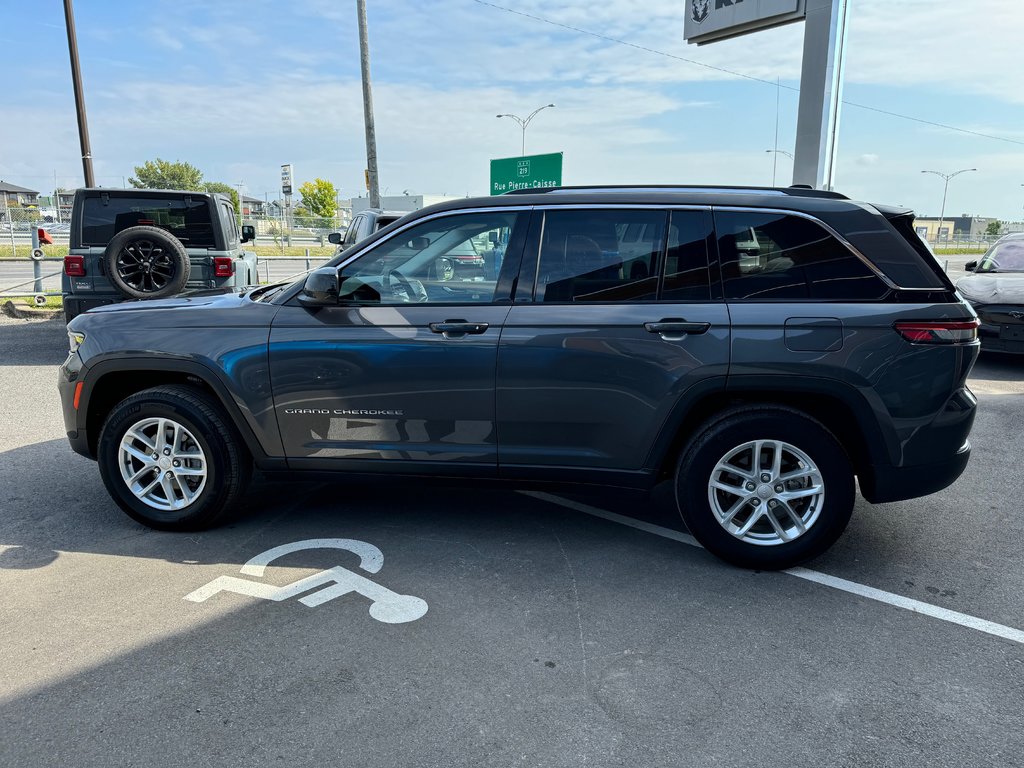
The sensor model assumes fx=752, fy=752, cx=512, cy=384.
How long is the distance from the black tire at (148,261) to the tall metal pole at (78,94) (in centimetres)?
798

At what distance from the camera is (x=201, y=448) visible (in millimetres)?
4023

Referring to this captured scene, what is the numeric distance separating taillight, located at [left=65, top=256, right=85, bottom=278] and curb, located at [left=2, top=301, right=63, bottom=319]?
180 inches

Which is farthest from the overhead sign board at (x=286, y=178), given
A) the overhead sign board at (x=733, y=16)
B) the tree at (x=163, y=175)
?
the overhead sign board at (x=733, y=16)

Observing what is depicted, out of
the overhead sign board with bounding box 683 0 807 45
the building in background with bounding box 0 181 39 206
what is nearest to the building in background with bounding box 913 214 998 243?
the overhead sign board with bounding box 683 0 807 45

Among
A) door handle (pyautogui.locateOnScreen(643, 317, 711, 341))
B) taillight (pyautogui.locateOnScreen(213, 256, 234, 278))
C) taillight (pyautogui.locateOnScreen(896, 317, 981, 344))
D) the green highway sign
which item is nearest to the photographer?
taillight (pyautogui.locateOnScreen(896, 317, 981, 344))

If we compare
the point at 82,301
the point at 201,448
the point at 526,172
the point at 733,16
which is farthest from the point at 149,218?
the point at 526,172

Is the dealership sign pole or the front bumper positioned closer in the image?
the front bumper

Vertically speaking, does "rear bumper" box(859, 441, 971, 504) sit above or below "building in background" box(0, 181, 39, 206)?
below

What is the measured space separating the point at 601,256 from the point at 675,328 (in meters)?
0.52

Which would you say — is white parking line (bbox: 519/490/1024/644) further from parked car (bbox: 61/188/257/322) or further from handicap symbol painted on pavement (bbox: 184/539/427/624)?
parked car (bbox: 61/188/257/322)

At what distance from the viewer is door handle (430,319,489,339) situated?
371cm

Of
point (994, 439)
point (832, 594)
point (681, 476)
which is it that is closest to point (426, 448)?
point (681, 476)

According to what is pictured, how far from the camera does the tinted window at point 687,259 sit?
364cm

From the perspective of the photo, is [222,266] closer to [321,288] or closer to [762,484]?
[321,288]
